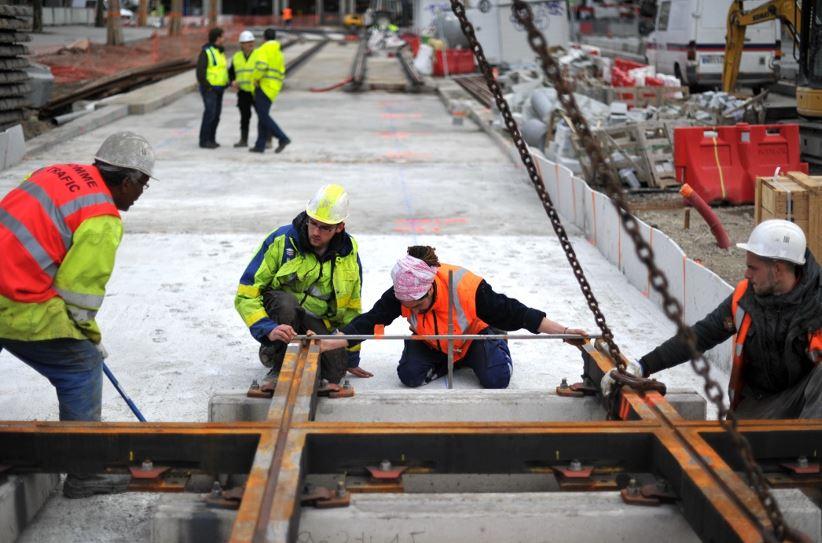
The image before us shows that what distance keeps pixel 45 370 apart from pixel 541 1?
3262 centimetres

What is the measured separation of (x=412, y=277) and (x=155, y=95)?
64.4ft

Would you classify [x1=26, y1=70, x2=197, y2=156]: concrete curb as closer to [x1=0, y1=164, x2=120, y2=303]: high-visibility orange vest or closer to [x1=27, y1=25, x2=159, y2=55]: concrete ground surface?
[x1=27, y1=25, x2=159, y2=55]: concrete ground surface

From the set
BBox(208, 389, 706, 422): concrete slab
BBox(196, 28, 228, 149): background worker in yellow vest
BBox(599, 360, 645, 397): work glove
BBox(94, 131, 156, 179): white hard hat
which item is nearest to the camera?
BBox(94, 131, 156, 179): white hard hat

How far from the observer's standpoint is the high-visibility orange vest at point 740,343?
486 cm

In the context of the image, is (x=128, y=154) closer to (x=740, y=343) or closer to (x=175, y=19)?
(x=740, y=343)

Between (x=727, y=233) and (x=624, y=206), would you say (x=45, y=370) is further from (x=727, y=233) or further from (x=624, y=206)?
(x=727, y=233)

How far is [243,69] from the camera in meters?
16.9

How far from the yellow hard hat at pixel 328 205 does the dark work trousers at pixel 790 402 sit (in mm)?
2405

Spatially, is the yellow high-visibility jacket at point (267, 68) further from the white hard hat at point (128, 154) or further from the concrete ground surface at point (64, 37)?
the concrete ground surface at point (64, 37)

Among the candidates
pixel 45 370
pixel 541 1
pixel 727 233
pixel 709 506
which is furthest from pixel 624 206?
pixel 541 1

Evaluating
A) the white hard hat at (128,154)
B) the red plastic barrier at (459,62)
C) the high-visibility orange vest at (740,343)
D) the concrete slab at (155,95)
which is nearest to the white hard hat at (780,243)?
the high-visibility orange vest at (740,343)

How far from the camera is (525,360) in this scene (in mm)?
7500

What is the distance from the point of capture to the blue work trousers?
4.86 metres

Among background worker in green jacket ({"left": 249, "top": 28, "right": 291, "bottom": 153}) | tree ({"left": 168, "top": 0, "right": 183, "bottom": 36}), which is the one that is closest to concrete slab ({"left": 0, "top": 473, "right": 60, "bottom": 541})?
background worker in green jacket ({"left": 249, "top": 28, "right": 291, "bottom": 153})
